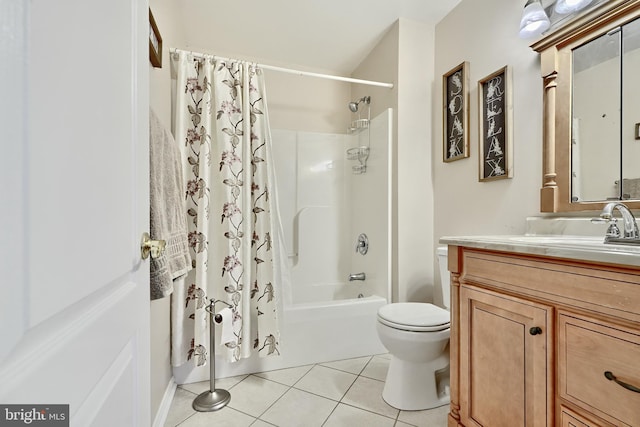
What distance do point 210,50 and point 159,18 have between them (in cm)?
116

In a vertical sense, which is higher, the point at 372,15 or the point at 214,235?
the point at 372,15

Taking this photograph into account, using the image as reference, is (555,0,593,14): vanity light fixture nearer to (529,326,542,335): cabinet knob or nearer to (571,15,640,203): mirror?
(571,15,640,203): mirror

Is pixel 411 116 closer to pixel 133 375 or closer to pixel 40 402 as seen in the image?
pixel 133 375

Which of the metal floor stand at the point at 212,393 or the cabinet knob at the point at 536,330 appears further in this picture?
the metal floor stand at the point at 212,393

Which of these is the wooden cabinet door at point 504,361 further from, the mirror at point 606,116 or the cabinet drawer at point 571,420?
the mirror at point 606,116

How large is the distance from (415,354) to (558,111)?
4.39 feet

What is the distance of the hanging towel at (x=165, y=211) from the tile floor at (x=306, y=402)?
0.88 meters

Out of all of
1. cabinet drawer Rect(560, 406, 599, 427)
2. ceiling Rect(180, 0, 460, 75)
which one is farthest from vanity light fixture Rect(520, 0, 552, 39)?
cabinet drawer Rect(560, 406, 599, 427)

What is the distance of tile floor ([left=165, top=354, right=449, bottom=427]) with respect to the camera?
1443 mm

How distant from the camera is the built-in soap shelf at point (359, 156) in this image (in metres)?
2.55

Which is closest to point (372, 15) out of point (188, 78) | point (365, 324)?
point (188, 78)

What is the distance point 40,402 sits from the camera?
0.33 m

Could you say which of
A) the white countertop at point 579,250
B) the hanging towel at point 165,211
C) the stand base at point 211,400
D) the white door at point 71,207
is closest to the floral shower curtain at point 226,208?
the stand base at point 211,400

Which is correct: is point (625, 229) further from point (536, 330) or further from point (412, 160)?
point (412, 160)
